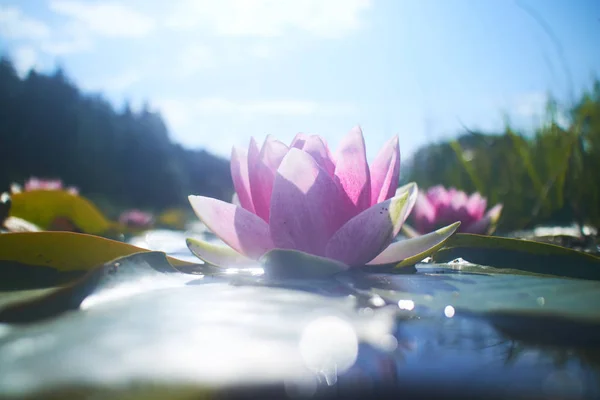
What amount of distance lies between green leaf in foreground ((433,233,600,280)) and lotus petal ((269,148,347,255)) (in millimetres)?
306

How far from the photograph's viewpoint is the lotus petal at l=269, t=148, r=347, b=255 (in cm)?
74

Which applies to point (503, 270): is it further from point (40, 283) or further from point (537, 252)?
point (40, 283)

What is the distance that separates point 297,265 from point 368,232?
0.44 ft

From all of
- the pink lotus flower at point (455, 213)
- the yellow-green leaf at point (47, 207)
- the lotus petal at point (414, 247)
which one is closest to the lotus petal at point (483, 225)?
the pink lotus flower at point (455, 213)

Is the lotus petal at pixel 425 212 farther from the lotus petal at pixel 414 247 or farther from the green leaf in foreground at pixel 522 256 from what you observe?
the lotus petal at pixel 414 247

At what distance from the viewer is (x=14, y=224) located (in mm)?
1606

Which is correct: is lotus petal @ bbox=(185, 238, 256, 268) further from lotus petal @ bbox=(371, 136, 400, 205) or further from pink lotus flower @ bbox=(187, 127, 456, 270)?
lotus petal @ bbox=(371, 136, 400, 205)

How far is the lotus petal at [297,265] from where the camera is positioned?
0.69m

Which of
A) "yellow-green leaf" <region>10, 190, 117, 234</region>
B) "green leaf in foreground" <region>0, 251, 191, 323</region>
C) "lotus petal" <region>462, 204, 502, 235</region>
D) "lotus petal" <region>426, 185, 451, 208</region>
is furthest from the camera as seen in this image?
"yellow-green leaf" <region>10, 190, 117, 234</region>

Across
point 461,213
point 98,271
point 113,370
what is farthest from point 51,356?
point 461,213

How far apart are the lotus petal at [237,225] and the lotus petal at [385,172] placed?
233 millimetres

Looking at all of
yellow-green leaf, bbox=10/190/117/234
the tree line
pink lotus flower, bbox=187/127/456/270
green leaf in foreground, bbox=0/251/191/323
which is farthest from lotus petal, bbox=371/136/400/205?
the tree line

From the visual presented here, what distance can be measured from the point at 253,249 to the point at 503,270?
46 centimetres

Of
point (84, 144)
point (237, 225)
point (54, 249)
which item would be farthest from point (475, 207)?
point (84, 144)
